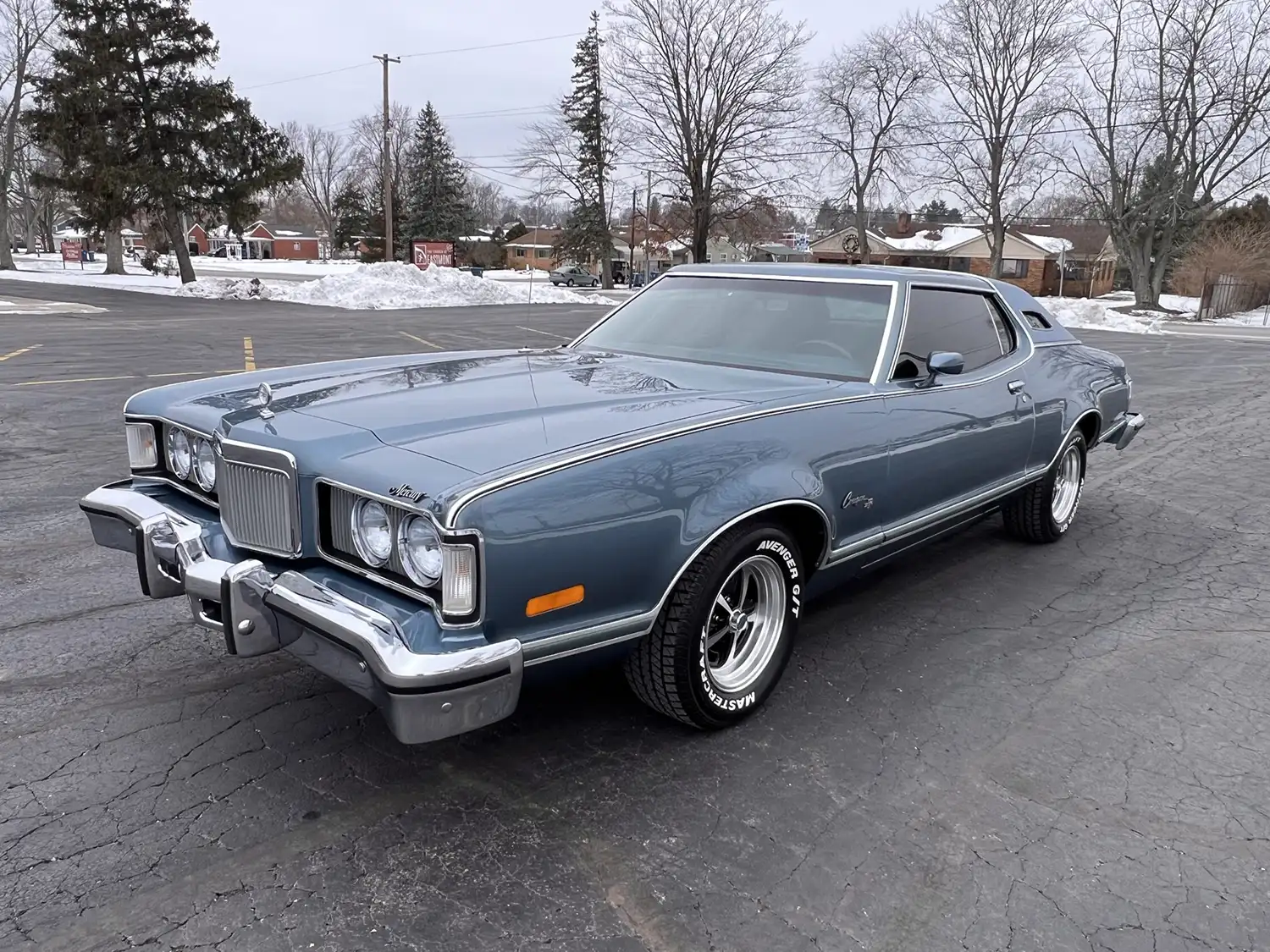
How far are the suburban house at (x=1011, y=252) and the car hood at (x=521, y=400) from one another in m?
53.5

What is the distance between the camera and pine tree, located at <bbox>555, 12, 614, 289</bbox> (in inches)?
2012

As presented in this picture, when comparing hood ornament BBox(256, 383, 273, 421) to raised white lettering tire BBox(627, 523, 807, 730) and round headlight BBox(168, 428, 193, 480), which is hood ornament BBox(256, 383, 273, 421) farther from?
raised white lettering tire BBox(627, 523, 807, 730)

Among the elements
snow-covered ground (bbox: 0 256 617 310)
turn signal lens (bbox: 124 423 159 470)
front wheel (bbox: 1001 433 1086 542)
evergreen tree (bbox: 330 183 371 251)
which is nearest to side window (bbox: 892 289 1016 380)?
front wheel (bbox: 1001 433 1086 542)

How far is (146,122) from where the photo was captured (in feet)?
105

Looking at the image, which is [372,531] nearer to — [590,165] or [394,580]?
[394,580]

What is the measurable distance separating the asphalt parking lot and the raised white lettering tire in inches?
6.5

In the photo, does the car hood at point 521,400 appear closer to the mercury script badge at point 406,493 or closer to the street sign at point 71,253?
the mercury script badge at point 406,493

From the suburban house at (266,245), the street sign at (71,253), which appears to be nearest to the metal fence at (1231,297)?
the street sign at (71,253)

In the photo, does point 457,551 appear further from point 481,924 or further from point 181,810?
point 181,810

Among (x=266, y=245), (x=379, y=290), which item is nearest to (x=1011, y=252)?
(x=379, y=290)

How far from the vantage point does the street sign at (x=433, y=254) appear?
3759 centimetres

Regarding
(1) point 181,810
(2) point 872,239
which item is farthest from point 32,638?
(2) point 872,239

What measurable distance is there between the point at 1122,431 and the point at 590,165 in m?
48.6

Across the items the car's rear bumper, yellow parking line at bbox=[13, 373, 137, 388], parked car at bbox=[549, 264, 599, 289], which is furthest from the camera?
parked car at bbox=[549, 264, 599, 289]
